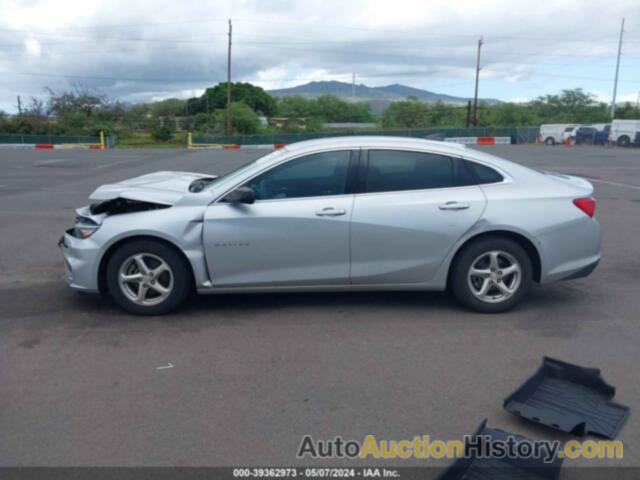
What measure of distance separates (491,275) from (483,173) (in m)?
0.92

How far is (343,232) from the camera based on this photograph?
17.7 ft

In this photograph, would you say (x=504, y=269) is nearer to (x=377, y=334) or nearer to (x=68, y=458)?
(x=377, y=334)

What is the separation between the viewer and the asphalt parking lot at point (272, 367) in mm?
3580

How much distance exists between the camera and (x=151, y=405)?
155 inches

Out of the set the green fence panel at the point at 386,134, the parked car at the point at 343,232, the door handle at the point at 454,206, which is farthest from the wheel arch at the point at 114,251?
the green fence panel at the point at 386,134

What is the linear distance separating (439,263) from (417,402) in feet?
5.97

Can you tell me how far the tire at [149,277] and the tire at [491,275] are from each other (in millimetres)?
2391

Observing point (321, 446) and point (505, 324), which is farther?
point (505, 324)

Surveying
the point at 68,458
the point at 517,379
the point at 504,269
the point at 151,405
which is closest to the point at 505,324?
the point at 504,269

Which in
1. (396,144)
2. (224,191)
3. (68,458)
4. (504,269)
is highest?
(396,144)

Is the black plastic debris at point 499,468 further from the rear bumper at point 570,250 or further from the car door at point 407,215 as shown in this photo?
the rear bumper at point 570,250

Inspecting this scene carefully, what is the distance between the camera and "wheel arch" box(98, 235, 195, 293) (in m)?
5.44

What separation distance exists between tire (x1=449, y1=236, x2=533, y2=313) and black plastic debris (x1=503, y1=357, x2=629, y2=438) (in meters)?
1.29

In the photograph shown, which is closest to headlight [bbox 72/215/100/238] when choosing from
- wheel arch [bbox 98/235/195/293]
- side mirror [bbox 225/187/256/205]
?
wheel arch [bbox 98/235/195/293]
